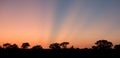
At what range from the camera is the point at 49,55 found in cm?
3419

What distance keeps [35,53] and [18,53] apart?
265 cm

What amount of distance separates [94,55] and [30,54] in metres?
9.73

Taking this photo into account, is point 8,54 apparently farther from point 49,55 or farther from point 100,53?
point 100,53

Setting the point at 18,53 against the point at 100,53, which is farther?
the point at 100,53

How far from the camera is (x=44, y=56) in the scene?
3325 cm

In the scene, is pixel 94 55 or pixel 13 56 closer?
pixel 13 56

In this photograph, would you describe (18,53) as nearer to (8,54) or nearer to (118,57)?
(8,54)

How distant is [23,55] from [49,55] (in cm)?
384

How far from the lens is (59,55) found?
34.1 m

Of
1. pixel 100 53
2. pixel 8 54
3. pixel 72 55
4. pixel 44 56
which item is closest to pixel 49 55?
pixel 44 56

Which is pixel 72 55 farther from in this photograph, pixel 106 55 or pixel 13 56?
pixel 13 56

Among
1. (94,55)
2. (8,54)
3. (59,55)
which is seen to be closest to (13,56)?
(8,54)

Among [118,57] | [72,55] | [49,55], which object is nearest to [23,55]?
[49,55]

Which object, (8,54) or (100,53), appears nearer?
(8,54)
